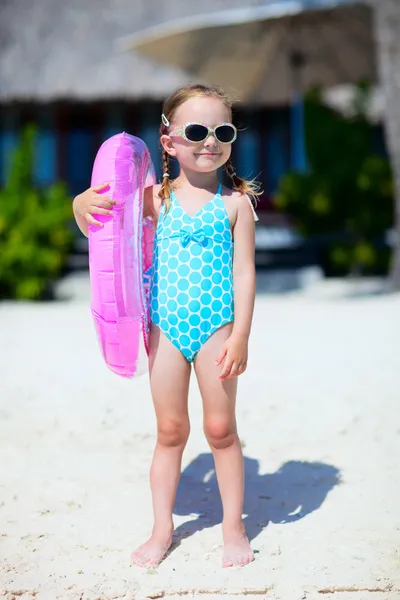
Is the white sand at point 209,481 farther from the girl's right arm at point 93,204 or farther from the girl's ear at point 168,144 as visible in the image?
the girl's ear at point 168,144

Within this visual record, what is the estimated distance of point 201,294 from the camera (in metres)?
2.34

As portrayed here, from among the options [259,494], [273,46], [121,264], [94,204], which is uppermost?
[273,46]

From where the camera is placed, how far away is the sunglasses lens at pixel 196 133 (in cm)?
230

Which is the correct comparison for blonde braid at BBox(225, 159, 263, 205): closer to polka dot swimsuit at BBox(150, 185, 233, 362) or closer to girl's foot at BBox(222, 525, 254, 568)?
polka dot swimsuit at BBox(150, 185, 233, 362)

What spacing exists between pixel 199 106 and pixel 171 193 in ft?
0.96

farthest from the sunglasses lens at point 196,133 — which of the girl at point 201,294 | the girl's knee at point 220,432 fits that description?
the girl's knee at point 220,432

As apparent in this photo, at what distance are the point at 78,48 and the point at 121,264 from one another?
40.5 feet

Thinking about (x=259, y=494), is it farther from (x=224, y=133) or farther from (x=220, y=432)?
(x=224, y=133)

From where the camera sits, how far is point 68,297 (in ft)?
30.6

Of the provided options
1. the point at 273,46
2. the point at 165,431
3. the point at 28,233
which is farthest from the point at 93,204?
the point at 273,46

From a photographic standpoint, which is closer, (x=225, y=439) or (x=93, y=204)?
(x=93, y=204)

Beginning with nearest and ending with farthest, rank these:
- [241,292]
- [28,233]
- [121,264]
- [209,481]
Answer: [121,264]
[241,292]
[209,481]
[28,233]

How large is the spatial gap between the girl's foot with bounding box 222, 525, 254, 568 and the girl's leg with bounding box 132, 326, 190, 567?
195 mm

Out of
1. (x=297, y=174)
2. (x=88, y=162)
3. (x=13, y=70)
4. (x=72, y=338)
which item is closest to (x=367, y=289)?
(x=297, y=174)
